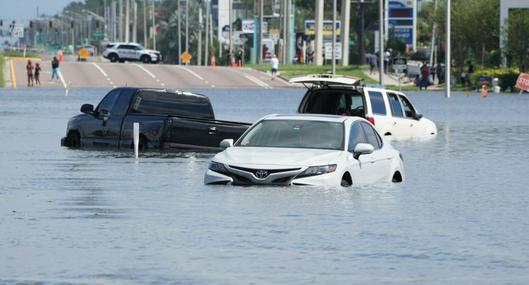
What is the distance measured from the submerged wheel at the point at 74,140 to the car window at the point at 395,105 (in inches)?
296

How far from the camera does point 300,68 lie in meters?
125

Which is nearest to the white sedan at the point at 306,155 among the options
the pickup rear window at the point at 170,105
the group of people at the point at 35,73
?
the pickup rear window at the point at 170,105

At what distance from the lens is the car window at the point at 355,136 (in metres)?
23.9

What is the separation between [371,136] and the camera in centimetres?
2477

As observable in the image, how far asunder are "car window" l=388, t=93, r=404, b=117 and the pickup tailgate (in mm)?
5808

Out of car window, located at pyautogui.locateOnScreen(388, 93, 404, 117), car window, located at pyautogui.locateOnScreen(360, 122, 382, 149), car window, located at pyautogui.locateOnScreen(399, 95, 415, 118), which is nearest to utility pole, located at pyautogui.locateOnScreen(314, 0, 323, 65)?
car window, located at pyautogui.locateOnScreen(399, 95, 415, 118)

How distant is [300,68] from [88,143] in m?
90.0

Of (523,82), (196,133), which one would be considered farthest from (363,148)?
(523,82)

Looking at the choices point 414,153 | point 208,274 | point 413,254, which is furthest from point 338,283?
point 414,153

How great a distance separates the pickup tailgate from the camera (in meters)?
33.8

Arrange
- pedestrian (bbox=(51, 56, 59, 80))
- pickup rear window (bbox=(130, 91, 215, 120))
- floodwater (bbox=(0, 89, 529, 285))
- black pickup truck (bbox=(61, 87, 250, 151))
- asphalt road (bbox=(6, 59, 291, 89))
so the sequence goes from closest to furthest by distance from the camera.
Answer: floodwater (bbox=(0, 89, 529, 285)) → black pickup truck (bbox=(61, 87, 250, 151)) → pickup rear window (bbox=(130, 91, 215, 120)) → pedestrian (bbox=(51, 56, 59, 80)) → asphalt road (bbox=(6, 59, 291, 89))

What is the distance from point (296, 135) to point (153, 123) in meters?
10.2

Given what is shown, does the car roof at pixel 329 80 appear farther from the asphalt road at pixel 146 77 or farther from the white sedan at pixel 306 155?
the asphalt road at pixel 146 77

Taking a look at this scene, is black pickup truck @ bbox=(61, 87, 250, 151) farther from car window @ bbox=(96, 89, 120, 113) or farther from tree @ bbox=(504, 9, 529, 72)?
tree @ bbox=(504, 9, 529, 72)
